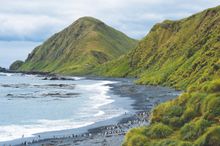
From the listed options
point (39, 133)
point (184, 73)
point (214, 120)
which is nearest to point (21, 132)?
point (39, 133)

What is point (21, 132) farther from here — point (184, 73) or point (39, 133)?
point (184, 73)

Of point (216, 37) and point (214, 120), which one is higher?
point (216, 37)

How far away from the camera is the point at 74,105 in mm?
111062

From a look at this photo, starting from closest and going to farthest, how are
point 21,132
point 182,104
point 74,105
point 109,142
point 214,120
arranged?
point 214,120 → point 182,104 → point 109,142 → point 21,132 → point 74,105

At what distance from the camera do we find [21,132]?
6812 cm

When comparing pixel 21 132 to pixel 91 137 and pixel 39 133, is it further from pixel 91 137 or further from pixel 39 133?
pixel 91 137

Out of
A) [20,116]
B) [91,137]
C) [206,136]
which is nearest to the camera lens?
[206,136]

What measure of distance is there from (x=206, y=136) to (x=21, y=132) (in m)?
45.3

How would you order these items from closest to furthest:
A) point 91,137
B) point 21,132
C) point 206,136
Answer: point 206,136
point 91,137
point 21,132

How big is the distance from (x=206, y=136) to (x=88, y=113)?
65.5m

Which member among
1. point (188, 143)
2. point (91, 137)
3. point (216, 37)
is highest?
point (216, 37)

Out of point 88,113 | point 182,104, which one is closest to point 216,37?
point 88,113

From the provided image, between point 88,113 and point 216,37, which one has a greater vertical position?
point 216,37

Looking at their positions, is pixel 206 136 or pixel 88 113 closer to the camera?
pixel 206 136
